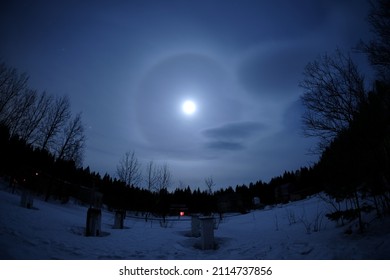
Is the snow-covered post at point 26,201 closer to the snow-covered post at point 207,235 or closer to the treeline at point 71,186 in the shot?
the treeline at point 71,186

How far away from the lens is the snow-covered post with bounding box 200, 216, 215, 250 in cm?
753

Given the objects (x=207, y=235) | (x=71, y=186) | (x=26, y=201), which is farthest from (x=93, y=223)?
(x=71, y=186)

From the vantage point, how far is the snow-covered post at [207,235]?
7.53 meters

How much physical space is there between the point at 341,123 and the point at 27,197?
58.9 feet

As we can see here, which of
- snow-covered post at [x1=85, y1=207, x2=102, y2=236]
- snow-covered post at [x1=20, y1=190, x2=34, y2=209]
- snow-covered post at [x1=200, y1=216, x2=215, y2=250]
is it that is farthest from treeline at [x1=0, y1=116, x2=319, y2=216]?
snow-covered post at [x1=85, y1=207, x2=102, y2=236]

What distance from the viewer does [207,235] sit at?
7.66 metres

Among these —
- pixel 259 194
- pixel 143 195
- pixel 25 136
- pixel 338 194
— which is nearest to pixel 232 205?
pixel 259 194

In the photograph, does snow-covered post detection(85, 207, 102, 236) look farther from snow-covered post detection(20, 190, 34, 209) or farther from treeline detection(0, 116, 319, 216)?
treeline detection(0, 116, 319, 216)

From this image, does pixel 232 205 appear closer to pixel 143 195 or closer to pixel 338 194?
pixel 143 195

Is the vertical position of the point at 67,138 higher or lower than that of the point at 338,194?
higher

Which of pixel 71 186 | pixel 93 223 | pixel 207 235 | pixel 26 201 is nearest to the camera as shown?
pixel 207 235

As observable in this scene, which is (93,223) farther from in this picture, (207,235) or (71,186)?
(71,186)

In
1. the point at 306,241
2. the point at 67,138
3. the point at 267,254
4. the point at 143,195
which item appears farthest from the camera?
the point at 143,195

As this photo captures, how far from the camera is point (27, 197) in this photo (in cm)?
1214
